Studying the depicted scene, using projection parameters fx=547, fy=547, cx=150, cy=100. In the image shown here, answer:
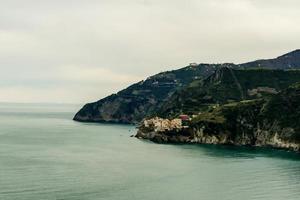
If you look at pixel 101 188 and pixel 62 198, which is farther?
pixel 101 188

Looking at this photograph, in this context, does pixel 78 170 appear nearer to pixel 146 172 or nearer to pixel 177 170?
pixel 146 172

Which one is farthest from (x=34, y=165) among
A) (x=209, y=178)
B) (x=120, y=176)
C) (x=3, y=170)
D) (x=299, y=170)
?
(x=299, y=170)

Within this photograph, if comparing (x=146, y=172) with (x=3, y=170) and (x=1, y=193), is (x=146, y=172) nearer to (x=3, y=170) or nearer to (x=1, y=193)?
(x=3, y=170)

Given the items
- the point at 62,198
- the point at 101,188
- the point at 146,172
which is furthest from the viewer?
the point at 146,172

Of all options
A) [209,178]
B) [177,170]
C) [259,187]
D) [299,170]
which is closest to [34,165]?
[177,170]

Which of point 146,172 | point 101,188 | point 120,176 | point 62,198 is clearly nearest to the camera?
point 62,198

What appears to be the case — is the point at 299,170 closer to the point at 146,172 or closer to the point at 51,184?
the point at 146,172

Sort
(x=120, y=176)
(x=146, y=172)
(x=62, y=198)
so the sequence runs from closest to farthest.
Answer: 1. (x=62, y=198)
2. (x=120, y=176)
3. (x=146, y=172)

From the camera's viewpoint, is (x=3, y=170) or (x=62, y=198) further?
(x=3, y=170)

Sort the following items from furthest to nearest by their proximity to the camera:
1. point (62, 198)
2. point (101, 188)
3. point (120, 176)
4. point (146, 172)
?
point (146, 172)
point (120, 176)
point (101, 188)
point (62, 198)
